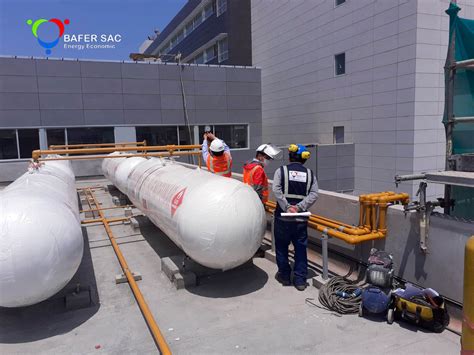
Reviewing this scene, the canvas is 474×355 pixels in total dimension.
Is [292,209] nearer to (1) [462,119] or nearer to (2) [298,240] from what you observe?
(2) [298,240]

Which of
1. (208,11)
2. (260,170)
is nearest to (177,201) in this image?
(260,170)

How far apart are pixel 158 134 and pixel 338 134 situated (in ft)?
30.1

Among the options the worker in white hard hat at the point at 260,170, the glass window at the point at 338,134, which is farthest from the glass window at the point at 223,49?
the worker in white hard hat at the point at 260,170

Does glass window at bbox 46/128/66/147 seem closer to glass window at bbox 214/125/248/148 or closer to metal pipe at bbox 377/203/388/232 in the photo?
glass window at bbox 214/125/248/148

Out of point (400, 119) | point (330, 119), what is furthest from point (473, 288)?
point (330, 119)

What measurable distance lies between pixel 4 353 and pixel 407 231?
15.2 ft

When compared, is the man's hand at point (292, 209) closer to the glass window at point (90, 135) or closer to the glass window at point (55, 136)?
the glass window at point (90, 135)

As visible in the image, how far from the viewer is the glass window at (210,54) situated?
32.0 metres

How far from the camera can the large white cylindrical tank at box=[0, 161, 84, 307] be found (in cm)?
380

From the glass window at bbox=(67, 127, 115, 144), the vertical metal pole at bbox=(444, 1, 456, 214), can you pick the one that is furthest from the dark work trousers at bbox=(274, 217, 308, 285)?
the glass window at bbox=(67, 127, 115, 144)

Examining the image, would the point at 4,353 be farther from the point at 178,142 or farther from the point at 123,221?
the point at 178,142

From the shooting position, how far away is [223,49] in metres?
29.8

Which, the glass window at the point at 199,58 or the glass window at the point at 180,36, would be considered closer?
the glass window at the point at 199,58

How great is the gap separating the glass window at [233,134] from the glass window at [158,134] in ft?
7.82
